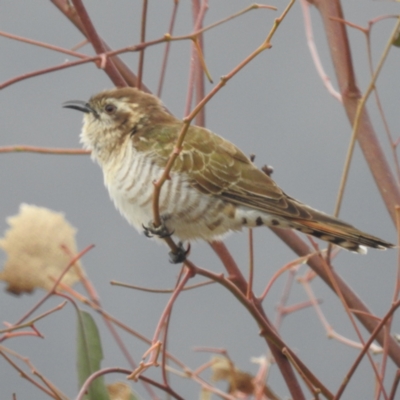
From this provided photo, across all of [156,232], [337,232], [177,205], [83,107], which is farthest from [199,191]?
[83,107]

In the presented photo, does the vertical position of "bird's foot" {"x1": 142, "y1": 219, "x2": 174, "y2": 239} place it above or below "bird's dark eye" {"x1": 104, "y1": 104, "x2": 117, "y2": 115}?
below

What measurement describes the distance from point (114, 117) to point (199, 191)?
571mm

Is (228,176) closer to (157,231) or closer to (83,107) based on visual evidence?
(157,231)

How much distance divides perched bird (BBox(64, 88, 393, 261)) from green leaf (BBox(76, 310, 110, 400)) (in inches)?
14.5

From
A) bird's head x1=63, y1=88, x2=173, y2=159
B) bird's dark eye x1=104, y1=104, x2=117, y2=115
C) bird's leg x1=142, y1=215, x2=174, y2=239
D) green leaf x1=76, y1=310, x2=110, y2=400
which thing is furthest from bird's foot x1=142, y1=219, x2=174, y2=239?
bird's dark eye x1=104, y1=104, x2=117, y2=115

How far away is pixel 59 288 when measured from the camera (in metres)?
1.99

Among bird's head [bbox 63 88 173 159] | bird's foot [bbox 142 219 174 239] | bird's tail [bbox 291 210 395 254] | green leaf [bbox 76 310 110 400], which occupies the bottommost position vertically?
green leaf [bbox 76 310 110 400]

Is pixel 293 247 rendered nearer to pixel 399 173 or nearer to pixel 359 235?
pixel 359 235

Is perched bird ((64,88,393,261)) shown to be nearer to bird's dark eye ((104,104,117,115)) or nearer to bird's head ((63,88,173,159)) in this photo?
bird's head ((63,88,173,159))

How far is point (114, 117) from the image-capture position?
107 inches

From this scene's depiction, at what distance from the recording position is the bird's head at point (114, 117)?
2607 mm

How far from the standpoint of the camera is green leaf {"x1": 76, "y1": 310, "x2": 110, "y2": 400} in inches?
74.8

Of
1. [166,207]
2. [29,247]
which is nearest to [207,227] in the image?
[166,207]

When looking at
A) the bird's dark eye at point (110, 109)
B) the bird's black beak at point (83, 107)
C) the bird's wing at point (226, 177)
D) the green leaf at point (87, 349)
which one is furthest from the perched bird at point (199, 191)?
the green leaf at point (87, 349)
